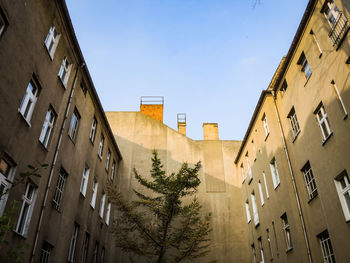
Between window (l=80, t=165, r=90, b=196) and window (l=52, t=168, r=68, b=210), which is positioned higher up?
window (l=80, t=165, r=90, b=196)

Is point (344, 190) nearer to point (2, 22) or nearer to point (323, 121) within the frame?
point (323, 121)

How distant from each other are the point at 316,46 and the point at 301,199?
7105mm

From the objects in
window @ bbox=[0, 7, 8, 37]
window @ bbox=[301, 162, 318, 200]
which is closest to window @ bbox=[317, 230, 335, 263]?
window @ bbox=[301, 162, 318, 200]

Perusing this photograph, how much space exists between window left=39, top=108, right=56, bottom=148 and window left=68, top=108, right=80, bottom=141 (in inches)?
66.9

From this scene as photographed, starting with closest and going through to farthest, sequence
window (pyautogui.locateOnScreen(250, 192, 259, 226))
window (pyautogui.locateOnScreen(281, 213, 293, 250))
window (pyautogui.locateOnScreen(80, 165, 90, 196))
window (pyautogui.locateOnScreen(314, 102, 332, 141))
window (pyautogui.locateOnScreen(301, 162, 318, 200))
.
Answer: window (pyautogui.locateOnScreen(314, 102, 332, 141)), window (pyautogui.locateOnScreen(301, 162, 318, 200)), window (pyautogui.locateOnScreen(281, 213, 293, 250)), window (pyautogui.locateOnScreen(80, 165, 90, 196)), window (pyautogui.locateOnScreen(250, 192, 259, 226))

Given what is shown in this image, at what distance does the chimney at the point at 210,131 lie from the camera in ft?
97.3

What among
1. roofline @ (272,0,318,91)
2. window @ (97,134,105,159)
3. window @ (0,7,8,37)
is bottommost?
window @ (0,7,8,37)

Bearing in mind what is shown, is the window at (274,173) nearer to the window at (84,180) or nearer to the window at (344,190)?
the window at (344,190)

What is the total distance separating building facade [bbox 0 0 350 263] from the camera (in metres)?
10.6

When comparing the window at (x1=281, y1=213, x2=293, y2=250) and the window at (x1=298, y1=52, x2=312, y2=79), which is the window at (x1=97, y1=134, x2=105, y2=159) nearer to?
the window at (x1=281, y1=213, x2=293, y2=250)

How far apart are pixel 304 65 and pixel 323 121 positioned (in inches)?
138

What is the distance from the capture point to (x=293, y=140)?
624 inches

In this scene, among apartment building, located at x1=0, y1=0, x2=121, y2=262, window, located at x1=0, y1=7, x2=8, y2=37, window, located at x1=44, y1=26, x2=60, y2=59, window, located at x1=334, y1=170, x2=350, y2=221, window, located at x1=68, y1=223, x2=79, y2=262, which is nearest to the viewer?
window, located at x1=0, y1=7, x2=8, y2=37

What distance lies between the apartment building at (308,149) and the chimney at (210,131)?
9242 millimetres
